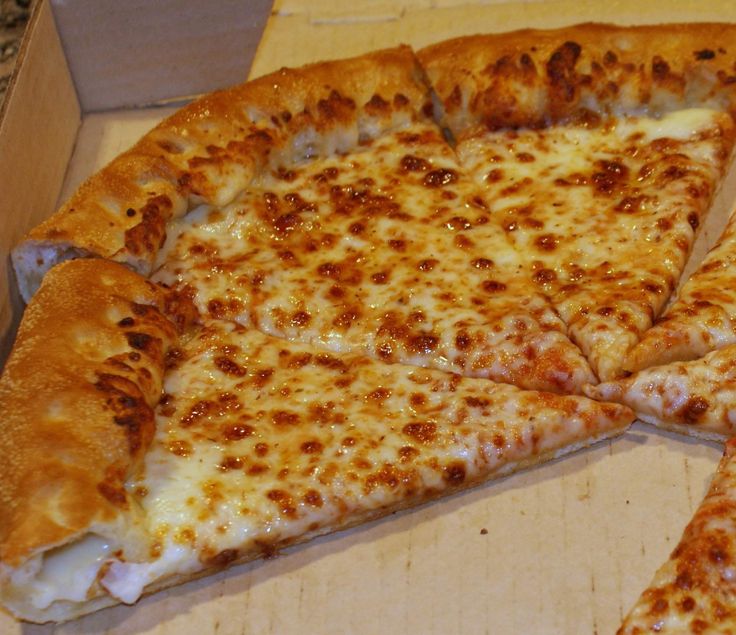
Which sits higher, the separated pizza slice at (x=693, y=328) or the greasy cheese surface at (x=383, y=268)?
the greasy cheese surface at (x=383, y=268)

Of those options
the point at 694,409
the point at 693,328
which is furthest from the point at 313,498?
the point at 693,328

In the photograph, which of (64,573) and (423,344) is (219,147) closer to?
(423,344)

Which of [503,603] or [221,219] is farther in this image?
[221,219]

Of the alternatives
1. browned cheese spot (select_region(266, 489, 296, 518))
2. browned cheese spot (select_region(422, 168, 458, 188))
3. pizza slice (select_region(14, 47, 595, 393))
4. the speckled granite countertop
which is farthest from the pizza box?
the speckled granite countertop

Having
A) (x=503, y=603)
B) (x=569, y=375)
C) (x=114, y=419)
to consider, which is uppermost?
(x=114, y=419)

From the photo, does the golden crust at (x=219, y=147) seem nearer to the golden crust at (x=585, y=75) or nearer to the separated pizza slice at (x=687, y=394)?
the golden crust at (x=585, y=75)

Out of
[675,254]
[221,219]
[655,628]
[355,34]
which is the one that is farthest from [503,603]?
[355,34]

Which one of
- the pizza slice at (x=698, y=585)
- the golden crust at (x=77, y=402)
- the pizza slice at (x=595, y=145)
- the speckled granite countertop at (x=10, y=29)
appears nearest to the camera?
the pizza slice at (x=698, y=585)

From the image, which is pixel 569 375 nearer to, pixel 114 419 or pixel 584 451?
pixel 584 451

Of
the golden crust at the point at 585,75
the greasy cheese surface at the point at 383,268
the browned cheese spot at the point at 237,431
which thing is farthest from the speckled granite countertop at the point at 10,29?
the browned cheese spot at the point at 237,431
